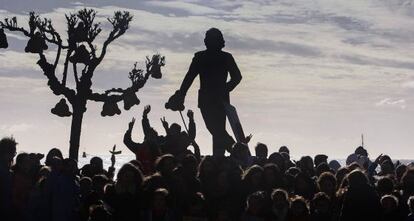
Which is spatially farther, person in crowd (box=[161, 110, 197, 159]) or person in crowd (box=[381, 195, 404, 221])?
person in crowd (box=[161, 110, 197, 159])

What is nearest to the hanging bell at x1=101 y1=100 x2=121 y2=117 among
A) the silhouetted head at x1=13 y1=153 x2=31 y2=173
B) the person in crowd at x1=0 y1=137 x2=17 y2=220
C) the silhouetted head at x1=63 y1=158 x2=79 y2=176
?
the silhouetted head at x1=63 y1=158 x2=79 y2=176

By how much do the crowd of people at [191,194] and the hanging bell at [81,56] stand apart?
52.8 ft

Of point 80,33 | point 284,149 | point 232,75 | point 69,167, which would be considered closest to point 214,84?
point 232,75

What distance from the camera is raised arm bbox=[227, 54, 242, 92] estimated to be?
37.0 ft

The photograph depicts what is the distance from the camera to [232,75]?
446 inches

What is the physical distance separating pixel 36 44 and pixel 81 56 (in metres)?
1.73

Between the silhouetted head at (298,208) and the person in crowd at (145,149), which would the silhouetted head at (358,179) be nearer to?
the silhouetted head at (298,208)

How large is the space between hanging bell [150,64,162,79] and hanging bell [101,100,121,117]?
2.39 metres

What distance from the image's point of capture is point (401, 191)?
9.99 metres

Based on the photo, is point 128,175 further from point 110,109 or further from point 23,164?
point 110,109

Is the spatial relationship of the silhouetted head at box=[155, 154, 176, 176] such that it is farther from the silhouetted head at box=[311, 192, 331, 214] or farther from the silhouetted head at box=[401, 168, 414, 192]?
the silhouetted head at box=[401, 168, 414, 192]

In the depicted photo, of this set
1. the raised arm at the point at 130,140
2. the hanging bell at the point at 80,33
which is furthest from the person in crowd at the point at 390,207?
the hanging bell at the point at 80,33

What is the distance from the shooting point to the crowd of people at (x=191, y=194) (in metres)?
8.49

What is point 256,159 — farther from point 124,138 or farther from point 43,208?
point 43,208
